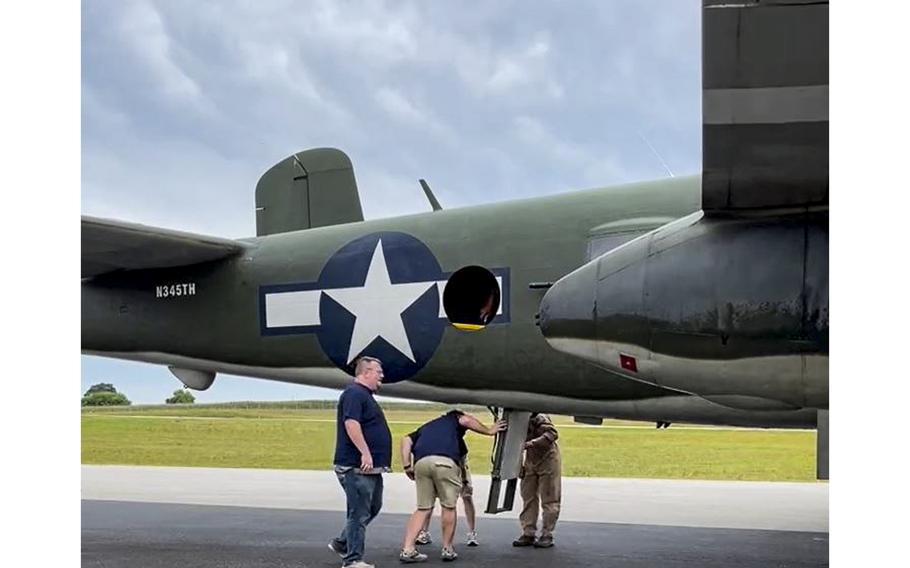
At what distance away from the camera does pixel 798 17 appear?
3352 mm

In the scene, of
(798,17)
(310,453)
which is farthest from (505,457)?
(310,453)

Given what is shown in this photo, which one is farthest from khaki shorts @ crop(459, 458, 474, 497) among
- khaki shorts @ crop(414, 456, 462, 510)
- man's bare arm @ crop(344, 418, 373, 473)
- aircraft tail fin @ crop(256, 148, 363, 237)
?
aircraft tail fin @ crop(256, 148, 363, 237)

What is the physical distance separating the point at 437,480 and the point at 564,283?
1920mm

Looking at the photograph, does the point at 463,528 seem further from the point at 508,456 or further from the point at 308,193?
the point at 308,193

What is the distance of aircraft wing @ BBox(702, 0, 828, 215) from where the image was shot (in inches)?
134

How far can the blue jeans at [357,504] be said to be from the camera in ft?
19.2

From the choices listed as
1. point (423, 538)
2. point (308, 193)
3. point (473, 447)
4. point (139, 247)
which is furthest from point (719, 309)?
point (473, 447)

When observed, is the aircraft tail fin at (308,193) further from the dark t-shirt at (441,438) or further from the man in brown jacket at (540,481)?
the dark t-shirt at (441,438)

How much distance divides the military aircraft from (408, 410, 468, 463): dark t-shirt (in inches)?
27.8

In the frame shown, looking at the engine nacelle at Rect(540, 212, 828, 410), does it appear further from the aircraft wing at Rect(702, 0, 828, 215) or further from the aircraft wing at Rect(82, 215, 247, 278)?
the aircraft wing at Rect(82, 215, 247, 278)

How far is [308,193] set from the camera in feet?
31.6

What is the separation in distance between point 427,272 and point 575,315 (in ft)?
8.27
